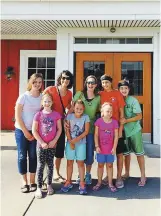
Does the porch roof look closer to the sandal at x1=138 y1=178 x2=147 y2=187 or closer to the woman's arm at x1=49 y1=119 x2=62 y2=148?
the woman's arm at x1=49 y1=119 x2=62 y2=148

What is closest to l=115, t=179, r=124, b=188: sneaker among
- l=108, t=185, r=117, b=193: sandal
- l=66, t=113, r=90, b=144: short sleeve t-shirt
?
l=108, t=185, r=117, b=193: sandal

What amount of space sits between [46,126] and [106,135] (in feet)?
2.74

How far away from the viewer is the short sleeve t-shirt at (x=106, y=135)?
13.9ft

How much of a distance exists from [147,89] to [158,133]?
1181mm

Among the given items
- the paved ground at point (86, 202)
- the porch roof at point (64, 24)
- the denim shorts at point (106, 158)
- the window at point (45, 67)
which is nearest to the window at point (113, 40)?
the porch roof at point (64, 24)

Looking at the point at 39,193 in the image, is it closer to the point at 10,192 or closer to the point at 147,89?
the point at 10,192

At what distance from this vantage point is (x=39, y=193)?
13.2 ft

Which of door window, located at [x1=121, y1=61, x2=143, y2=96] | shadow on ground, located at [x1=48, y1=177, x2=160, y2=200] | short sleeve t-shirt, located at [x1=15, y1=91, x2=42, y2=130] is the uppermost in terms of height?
door window, located at [x1=121, y1=61, x2=143, y2=96]

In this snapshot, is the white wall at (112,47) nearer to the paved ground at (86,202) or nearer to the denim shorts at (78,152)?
the paved ground at (86,202)

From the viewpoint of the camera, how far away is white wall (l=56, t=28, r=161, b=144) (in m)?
7.91

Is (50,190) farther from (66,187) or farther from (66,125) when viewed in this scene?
(66,125)
